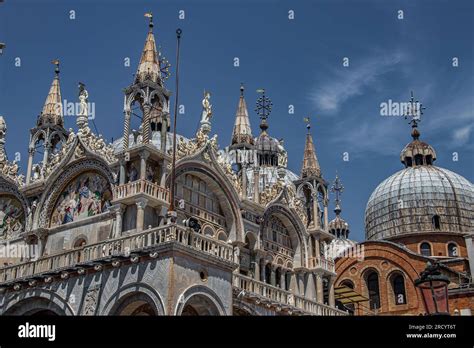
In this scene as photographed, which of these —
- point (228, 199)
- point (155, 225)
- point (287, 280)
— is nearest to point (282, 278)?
point (287, 280)

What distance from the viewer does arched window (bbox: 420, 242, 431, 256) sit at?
60.2 m

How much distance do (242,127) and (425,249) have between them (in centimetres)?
2707

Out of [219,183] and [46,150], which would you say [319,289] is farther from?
[46,150]

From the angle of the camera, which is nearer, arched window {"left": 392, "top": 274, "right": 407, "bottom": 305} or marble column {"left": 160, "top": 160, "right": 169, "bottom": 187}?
marble column {"left": 160, "top": 160, "right": 169, "bottom": 187}

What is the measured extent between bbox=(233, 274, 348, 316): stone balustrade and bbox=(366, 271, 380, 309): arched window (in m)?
18.3

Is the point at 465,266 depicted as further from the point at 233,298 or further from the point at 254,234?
the point at 233,298

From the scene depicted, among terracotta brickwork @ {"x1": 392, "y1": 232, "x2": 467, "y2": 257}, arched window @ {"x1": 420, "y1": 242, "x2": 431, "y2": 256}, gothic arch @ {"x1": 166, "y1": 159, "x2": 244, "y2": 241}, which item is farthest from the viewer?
arched window @ {"x1": 420, "y1": 242, "x2": 431, "y2": 256}

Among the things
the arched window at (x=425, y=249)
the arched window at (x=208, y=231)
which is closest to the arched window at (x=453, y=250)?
the arched window at (x=425, y=249)

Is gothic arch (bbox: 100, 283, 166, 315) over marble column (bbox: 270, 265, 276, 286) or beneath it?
beneath

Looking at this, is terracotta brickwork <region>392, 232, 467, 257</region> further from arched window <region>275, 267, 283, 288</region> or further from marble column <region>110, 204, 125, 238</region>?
marble column <region>110, 204, 125, 238</region>

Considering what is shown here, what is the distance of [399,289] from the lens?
180 ft

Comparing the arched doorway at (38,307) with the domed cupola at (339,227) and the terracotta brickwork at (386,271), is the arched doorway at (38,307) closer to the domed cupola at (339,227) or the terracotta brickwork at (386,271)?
the terracotta brickwork at (386,271)

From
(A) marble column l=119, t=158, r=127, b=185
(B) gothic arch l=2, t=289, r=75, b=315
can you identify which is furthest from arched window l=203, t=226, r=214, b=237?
(B) gothic arch l=2, t=289, r=75, b=315
